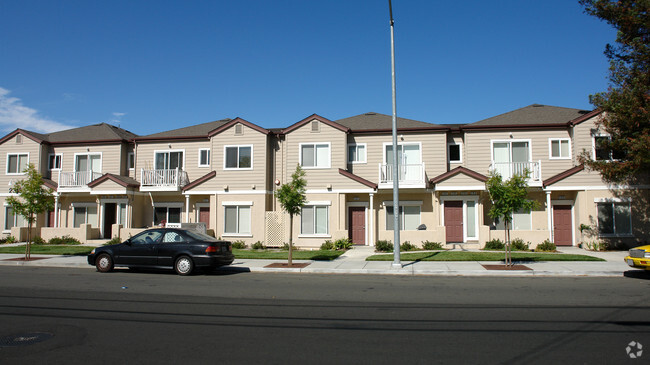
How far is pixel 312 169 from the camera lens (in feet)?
78.3

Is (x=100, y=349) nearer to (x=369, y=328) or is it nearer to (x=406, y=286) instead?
(x=369, y=328)

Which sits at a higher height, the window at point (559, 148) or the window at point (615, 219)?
the window at point (559, 148)

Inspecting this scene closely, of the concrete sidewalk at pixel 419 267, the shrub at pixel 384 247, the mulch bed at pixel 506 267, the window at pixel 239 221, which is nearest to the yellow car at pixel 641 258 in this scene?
Result: the concrete sidewalk at pixel 419 267

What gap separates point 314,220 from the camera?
23562 mm

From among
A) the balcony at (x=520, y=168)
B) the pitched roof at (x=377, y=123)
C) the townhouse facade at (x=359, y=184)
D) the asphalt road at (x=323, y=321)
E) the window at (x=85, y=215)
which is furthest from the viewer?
the window at (x=85, y=215)

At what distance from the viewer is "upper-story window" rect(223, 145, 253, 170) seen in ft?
81.0

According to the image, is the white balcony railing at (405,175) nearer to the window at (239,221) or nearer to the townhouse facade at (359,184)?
the townhouse facade at (359,184)

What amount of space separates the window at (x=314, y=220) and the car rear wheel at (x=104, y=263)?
10.4 m

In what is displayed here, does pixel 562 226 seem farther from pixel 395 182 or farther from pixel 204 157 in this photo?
pixel 204 157

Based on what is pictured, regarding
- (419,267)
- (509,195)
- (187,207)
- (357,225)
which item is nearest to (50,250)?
(187,207)

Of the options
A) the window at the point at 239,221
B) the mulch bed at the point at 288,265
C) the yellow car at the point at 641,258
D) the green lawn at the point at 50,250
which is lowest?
the mulch bed at the point at 288,265

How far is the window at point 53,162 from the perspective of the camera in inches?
1128

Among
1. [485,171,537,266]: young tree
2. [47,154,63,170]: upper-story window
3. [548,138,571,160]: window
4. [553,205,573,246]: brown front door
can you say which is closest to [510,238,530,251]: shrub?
[553,205,573,246]: brown front door

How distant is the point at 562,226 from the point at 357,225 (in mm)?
10642
